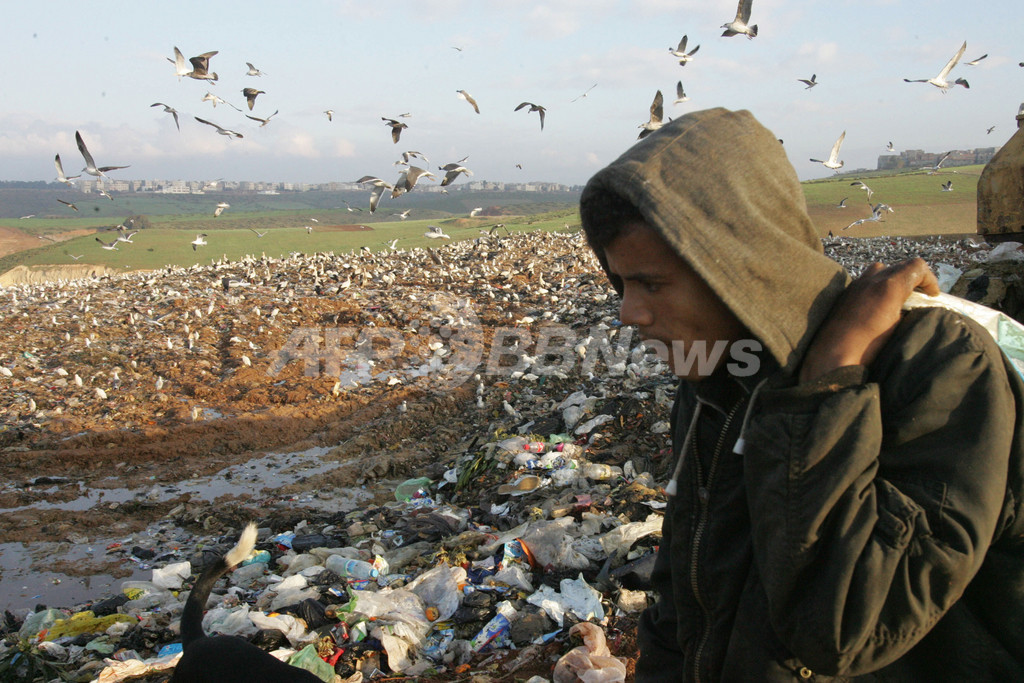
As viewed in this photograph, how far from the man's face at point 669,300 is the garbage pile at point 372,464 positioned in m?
1.92

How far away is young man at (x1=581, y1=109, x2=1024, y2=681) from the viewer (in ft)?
2.77

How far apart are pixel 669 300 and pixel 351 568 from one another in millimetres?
3429

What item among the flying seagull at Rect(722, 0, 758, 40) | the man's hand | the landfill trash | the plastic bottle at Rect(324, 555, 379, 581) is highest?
the flying seagull at Rect(722, 0, 758, 40)

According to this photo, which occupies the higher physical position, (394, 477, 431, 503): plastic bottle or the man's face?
the man's face

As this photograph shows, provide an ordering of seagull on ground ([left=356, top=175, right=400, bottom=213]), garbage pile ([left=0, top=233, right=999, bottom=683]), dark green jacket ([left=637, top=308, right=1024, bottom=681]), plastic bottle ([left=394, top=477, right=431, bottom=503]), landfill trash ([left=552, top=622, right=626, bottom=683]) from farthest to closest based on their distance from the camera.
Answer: seagull on ground ([left=356, top=175, right=400, bottom=213])
plastic bottle ([left=394, top=477, right=431, bottom=503])
garbage pile ([left=0, top=233, right=999, bottom=683])
landfill trash ([left=552, top=622, right=626, bottom=683])
dark green jacket ([left=637, top=308, right=1024, bottom=681])

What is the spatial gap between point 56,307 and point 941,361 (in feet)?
46.3

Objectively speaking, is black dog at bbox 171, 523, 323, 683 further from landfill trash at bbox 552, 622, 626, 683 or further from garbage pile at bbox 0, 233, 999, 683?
landfill trash at bbox 552, 622, 626, 683

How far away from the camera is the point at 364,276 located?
44.5 ft

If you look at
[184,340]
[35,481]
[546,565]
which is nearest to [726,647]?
[546,565]

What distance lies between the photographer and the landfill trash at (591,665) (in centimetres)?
249

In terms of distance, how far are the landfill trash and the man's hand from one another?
1954 millimetres

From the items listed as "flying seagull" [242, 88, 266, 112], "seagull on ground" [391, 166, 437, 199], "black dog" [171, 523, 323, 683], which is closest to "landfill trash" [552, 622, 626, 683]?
"black dog" [171, 523, 323, 683]

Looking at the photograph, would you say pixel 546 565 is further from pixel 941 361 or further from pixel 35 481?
pixel 35 481

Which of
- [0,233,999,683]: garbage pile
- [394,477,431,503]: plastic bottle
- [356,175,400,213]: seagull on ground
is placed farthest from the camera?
[356,175,400,213]: seagull on ground
